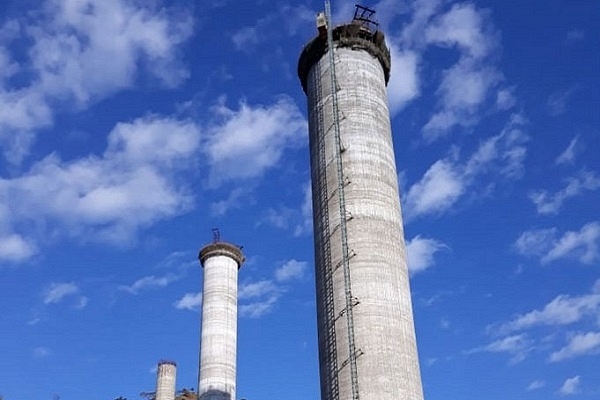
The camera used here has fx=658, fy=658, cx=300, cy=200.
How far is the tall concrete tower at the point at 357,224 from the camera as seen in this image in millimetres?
24047

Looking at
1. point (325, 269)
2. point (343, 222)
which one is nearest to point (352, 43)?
point (343, 222)

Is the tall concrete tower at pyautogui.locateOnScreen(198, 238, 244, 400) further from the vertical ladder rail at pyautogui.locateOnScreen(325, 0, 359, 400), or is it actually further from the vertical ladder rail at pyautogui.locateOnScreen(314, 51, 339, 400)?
the vertical ladder rail at pyautogui.locateOnScreen(325, 0, 359, 400)

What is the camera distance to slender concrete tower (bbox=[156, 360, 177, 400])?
55.6 m

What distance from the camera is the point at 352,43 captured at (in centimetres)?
3109

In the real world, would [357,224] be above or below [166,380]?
below

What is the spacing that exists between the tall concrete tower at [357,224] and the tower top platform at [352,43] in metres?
0.05

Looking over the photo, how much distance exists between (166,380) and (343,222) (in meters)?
35.6

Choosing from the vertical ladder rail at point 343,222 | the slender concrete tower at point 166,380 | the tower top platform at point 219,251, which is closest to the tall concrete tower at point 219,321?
the tower top platform at point 219,251

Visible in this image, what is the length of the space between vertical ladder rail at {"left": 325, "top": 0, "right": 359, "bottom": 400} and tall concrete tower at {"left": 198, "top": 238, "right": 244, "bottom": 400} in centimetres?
2350

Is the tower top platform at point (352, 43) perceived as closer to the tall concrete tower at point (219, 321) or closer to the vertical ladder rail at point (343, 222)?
the vertical ladder rail at point (343, 222)

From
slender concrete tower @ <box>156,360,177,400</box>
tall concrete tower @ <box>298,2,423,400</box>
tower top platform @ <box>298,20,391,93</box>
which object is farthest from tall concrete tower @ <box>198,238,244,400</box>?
tower top platform @ <box>298,20,391,93</box>

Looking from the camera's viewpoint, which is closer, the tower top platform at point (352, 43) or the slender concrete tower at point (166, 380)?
the tower top platform at point (352, 43)

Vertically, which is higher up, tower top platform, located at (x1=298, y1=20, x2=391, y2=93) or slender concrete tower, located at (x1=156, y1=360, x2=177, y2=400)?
tower top platform, located at (x1=298, y1=20, x2=391, y2=93)

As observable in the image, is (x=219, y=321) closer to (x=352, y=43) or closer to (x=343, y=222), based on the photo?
(x=343, y=222)
